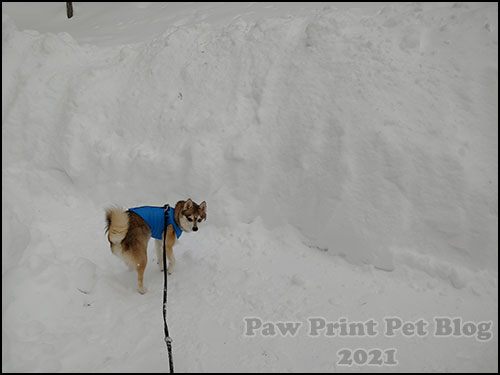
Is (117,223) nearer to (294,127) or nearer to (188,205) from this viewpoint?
(188,205)

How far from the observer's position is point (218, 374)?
3.53m

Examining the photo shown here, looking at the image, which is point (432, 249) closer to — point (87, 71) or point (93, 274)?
point (93, 274)

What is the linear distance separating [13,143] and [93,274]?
3564 millimetres

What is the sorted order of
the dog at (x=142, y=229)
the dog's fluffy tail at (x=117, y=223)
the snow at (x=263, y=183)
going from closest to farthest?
the snow at (x=263, y=183)
the dog's fluffy tail at (x=117, y=223)
the dog at (x=142, y=229)

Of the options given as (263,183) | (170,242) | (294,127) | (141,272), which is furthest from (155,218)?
(294,127)

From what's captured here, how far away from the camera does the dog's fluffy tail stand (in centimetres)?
402

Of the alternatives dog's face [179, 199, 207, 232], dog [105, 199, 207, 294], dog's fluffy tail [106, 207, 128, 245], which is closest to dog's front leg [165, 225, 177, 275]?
dog [105, 199, 207, 294]

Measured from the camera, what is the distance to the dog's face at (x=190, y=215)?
15.0 ft

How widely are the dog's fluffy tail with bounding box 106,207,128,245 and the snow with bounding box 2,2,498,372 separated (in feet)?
2.77

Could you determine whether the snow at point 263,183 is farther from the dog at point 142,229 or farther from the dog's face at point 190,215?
the dog's face at point 190,215

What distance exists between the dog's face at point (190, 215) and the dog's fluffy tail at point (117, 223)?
0.76 m

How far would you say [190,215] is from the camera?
4.59 metres

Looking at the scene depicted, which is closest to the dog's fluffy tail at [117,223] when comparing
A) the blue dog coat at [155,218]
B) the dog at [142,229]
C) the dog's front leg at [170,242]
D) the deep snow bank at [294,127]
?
the dog at [142,229]

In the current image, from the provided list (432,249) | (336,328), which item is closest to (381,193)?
(432,249)
